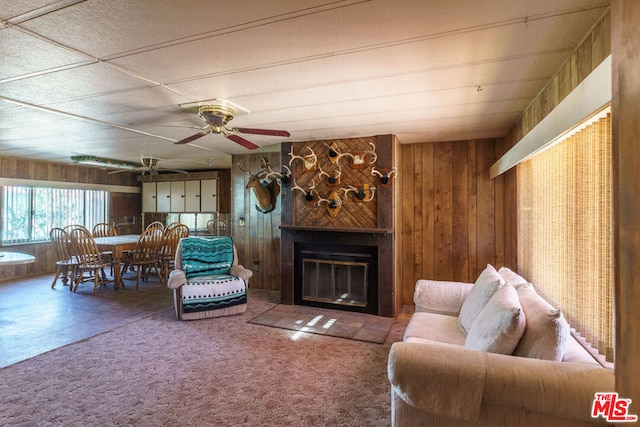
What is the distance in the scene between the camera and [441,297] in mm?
2840

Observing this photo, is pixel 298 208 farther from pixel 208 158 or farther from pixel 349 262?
pixel 208 158

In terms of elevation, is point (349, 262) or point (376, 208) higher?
point (376, 208)

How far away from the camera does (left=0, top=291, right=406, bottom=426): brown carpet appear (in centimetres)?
204

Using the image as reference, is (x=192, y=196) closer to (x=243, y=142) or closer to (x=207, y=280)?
(x=207, y=280)

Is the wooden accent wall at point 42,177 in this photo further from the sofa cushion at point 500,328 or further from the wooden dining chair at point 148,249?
the sofa cushion at point 500,328

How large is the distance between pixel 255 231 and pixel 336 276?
1.73 metres

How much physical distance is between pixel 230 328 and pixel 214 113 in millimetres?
2282

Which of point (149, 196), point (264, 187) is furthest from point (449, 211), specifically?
point (149, 196)

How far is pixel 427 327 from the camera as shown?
2.41 m

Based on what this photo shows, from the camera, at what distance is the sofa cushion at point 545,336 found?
1483 millimetres

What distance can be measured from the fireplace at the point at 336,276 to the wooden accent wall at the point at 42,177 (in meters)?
5.68

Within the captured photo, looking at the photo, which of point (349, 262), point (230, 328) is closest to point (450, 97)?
point (349, 262)

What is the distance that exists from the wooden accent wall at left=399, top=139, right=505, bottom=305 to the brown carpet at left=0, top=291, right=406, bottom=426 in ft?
4.40

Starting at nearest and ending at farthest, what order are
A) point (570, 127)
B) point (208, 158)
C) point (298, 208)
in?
point (570, 127), point (298, 208), point (208, 158)
